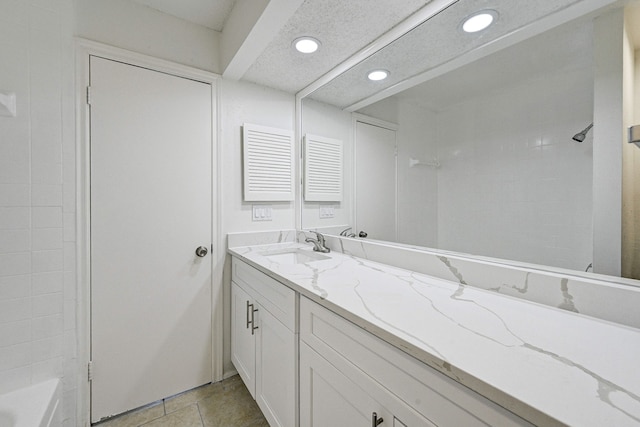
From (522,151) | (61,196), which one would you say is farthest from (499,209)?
(61,196)

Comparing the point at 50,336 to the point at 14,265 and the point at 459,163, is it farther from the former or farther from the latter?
the point at 459,163

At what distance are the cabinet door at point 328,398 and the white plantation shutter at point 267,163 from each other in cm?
123

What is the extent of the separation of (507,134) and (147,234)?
1.98 metres

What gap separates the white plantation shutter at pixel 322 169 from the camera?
1957 millimetres

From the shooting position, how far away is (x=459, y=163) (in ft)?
4.22

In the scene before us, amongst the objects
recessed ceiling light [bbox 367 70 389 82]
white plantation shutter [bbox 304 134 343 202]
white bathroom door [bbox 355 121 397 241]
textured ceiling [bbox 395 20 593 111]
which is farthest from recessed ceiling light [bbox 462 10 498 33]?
white plantation shutter [bbox 304 134 343 202]

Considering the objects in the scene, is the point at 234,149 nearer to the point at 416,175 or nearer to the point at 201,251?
the point at 201,251

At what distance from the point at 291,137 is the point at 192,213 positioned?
0.95 meters

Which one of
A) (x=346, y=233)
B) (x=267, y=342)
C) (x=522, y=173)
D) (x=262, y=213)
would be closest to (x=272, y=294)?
(x=267, y=342)

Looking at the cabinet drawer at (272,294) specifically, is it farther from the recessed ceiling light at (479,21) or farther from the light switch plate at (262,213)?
the recessed ceiling light at (479,21)

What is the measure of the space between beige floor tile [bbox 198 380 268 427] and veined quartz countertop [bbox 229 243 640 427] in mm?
1010

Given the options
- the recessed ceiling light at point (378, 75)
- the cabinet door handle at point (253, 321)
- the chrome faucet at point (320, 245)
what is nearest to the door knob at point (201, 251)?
the cabinet door handle at point (253, 321)

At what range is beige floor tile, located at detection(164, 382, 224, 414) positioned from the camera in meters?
1.60

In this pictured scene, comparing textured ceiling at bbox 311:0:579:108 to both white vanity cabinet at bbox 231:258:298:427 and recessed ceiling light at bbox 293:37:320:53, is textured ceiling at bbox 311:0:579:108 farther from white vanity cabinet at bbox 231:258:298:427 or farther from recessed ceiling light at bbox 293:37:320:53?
white vanity cabinet at bbox 231:258:298:427
